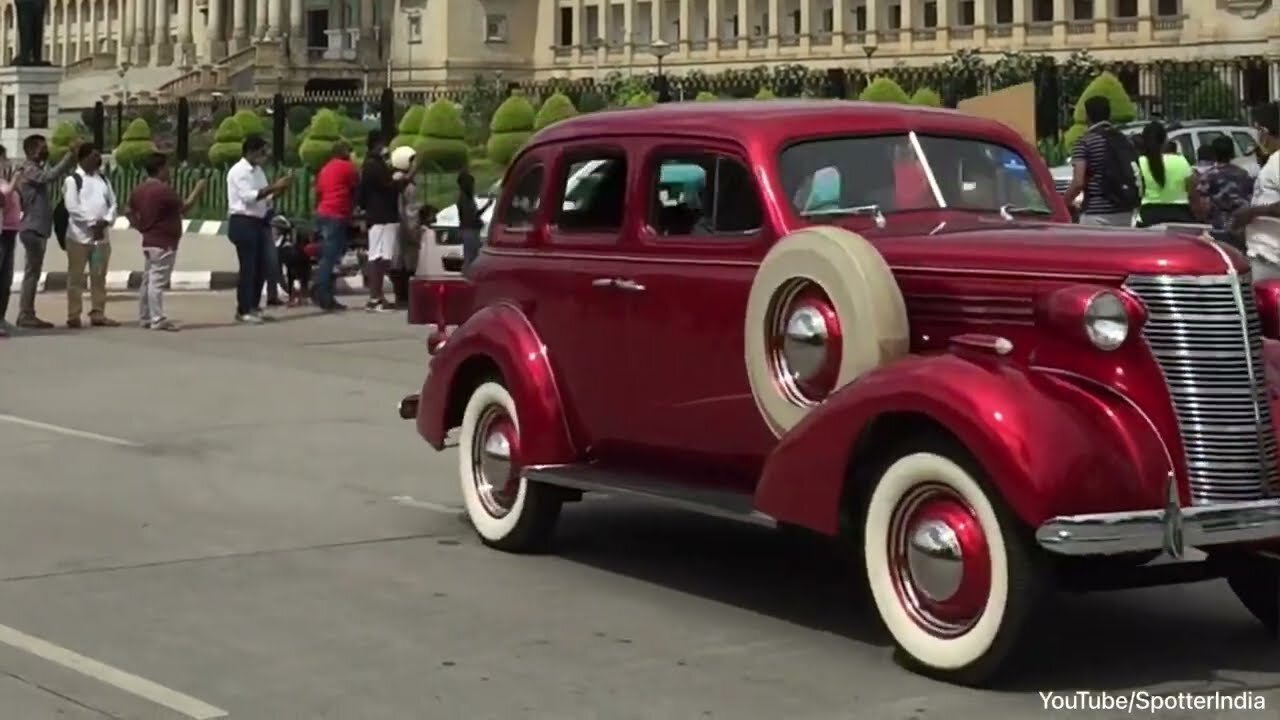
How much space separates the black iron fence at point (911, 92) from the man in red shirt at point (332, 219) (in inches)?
400

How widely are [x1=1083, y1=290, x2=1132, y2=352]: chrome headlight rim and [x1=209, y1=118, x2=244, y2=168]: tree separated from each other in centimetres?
4079

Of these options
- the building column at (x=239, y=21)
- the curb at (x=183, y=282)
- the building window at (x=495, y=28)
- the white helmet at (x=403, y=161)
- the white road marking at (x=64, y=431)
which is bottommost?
the white road marking at (x=64, y=431)

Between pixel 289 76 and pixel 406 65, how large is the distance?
5496 mm

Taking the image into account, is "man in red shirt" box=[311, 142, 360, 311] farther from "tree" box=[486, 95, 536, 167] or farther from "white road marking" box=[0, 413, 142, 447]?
"tree" box=[486, 95, 536, 167]

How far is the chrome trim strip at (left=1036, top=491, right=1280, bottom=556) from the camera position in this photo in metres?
6.92

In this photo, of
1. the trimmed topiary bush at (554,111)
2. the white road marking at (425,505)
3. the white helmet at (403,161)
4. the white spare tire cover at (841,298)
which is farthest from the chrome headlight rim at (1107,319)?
the trimmed topiary bush at (554,111)

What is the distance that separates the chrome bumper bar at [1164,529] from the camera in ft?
22.7

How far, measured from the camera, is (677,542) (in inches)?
397

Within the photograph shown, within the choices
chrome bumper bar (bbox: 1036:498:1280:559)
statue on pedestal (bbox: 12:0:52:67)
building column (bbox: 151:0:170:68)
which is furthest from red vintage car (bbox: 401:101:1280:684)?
building column (bbox: 151:0:170:68)

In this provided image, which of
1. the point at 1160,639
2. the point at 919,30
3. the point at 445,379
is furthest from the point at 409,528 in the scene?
the point at 919,30

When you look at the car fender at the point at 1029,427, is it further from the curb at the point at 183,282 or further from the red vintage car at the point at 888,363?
the curb at the point at 183,282

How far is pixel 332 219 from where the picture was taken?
23.0 m

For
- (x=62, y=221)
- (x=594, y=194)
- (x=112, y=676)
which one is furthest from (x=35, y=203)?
(x=112, y=676)

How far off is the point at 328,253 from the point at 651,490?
1481 cm
